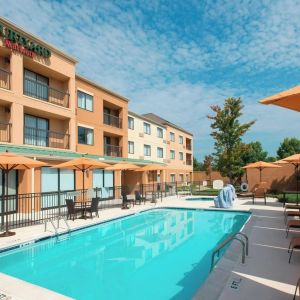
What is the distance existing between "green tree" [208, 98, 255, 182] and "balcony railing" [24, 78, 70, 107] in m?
18.2

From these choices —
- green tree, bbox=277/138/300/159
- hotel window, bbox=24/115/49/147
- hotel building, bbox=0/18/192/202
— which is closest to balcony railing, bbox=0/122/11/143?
hotel building, bbox=0/18/192/202

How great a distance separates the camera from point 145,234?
13.7 metres

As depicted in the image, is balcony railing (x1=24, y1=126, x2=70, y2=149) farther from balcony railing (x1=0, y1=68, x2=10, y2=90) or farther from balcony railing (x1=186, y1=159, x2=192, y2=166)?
balcony railing (x1=186, y1=159, x2=192, y2=166)

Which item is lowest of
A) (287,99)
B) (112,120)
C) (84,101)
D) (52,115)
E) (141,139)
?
(287,99)

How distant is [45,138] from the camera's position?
70.4ft

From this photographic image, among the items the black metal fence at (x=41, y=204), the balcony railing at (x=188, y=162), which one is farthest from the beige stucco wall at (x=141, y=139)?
the balcony railing at (x=188, y=162)

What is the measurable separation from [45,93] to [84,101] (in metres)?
4.10

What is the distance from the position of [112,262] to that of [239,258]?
4011mm

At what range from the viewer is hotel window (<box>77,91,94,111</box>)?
24.8m

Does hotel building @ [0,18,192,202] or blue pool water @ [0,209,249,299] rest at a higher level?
hotel building @ [0,18,192,202]

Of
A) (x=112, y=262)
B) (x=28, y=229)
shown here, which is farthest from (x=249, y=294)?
(x=28, y=229)

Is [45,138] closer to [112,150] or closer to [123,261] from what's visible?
[112,150]

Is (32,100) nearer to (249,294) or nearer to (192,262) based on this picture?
(192,262)

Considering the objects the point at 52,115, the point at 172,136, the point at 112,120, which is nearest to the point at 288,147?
the point at 172,136
